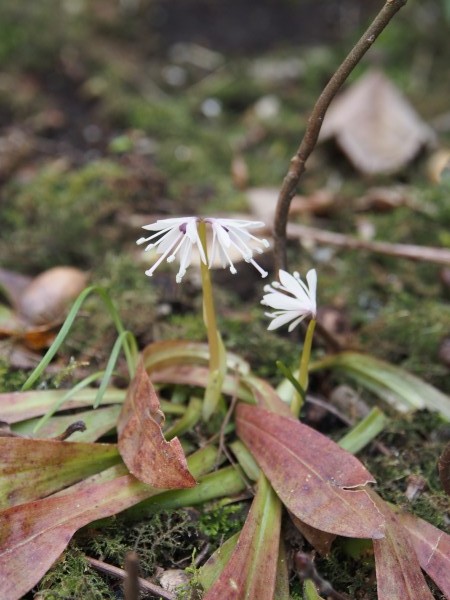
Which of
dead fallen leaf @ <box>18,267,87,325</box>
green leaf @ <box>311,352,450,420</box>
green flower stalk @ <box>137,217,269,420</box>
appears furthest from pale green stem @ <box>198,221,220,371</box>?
dead fallen leaf @ <box>18,267,87,325</box>

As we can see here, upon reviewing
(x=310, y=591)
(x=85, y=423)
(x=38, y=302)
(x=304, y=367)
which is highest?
(x=38, y=302)

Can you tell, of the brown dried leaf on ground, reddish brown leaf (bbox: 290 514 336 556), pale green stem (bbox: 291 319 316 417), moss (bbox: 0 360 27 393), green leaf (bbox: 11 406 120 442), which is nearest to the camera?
reddish brown leaf (bbox: 290 514 336 556)

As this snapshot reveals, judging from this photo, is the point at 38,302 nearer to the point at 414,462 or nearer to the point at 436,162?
the point at 414,462

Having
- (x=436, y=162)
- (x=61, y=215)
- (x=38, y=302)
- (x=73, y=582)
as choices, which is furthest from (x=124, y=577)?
(x=436, y=162)

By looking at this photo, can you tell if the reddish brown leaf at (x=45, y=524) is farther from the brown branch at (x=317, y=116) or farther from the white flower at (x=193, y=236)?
the brown branch at (x=317, y=116)

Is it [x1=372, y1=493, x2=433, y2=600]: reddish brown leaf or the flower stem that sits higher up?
the flower stem

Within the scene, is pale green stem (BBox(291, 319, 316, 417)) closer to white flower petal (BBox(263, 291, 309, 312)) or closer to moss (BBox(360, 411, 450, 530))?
white flower petal (BBox(263, 291, 309, 312))

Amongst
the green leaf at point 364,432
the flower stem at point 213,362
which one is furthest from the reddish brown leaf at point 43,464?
the green leaf at point 364,432
